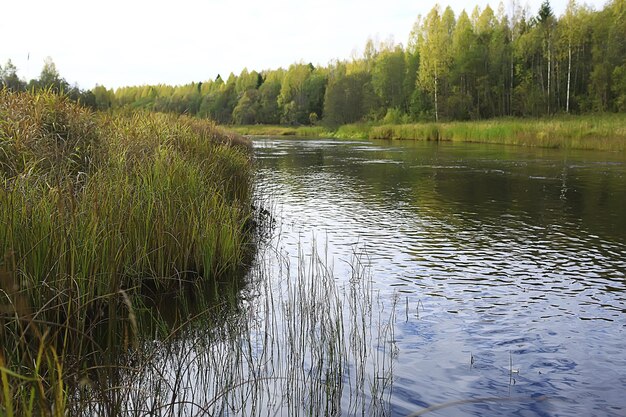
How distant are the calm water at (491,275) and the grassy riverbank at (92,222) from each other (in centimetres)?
164

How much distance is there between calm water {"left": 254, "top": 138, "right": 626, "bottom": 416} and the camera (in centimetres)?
455

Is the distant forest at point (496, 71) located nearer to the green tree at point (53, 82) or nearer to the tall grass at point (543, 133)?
the tall grass at point (543, 133)

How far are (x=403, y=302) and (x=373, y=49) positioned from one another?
302ft

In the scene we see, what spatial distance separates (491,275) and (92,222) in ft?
17.6

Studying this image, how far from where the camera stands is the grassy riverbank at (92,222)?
4211 mm

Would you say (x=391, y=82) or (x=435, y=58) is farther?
(x=391, y=82)

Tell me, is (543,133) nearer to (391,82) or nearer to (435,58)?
(435,58)

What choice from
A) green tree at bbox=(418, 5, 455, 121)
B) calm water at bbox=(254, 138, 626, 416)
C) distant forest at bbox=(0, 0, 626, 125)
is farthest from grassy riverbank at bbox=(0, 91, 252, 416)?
green tree at bbox=(418, 5, 455, 121)

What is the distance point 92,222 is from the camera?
479 cm

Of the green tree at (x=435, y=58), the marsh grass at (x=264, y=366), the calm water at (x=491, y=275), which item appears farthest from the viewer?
the green tree at (x=435, y=58)

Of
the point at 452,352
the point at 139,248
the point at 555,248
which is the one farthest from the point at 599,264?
the point at 139,248

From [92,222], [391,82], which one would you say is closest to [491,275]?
[92,222]

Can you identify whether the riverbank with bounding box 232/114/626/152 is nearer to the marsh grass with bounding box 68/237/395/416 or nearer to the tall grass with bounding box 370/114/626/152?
the tall grass with bounding box 370/114/626/152

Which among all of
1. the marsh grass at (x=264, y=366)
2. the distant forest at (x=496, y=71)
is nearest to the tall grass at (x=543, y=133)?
the distant forest at (x=496, y=71)
